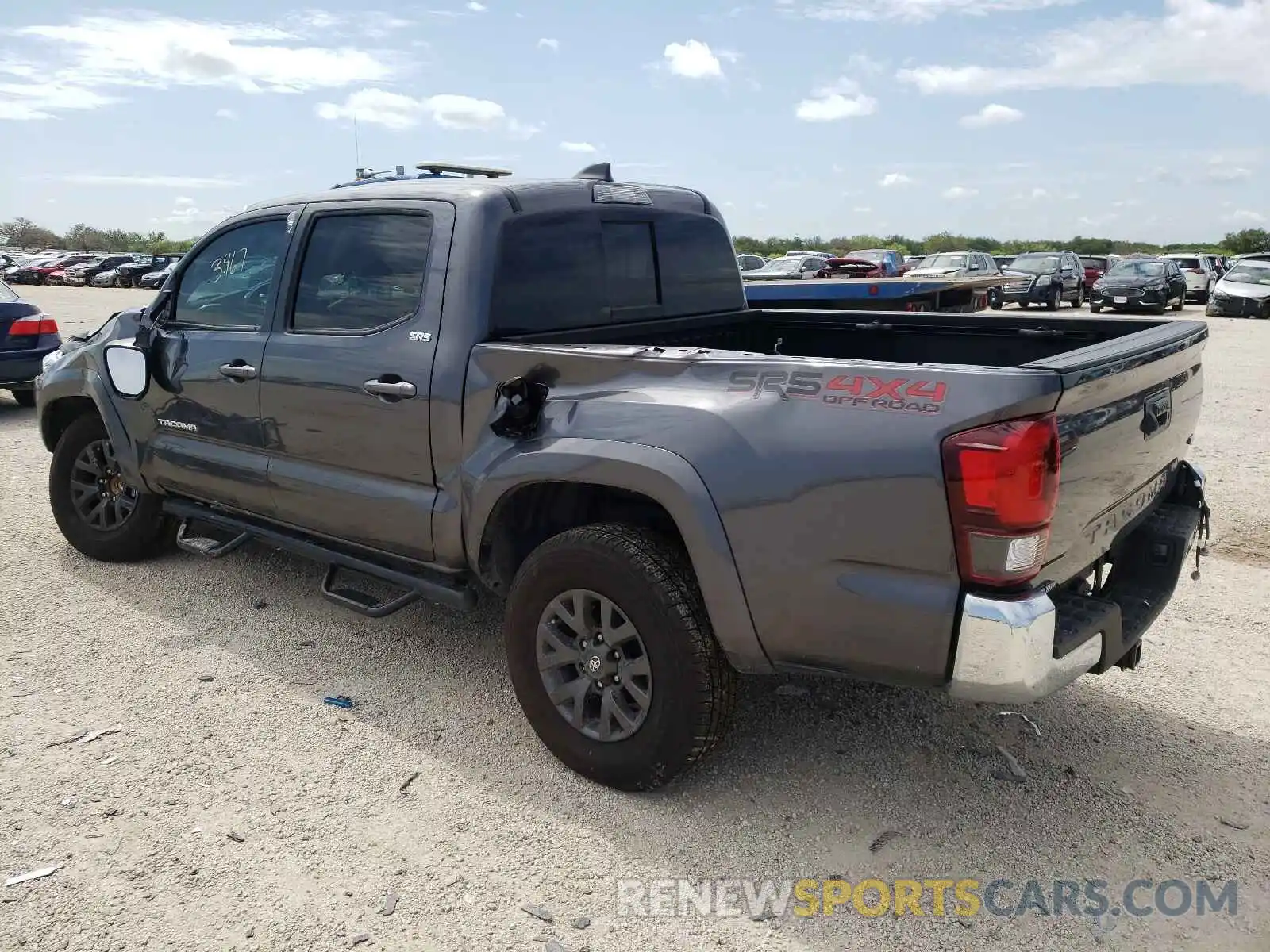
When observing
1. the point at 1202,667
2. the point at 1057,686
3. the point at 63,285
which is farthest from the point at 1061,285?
the point at 63,285

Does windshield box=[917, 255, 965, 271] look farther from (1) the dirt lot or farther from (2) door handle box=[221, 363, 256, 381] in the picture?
(2) door handle box=[221, 363, 256, 381]

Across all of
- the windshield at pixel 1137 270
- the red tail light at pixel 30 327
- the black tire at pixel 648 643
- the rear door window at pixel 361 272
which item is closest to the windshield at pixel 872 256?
the windshield at pixel 1137 270

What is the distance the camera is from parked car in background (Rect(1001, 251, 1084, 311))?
85.3ft

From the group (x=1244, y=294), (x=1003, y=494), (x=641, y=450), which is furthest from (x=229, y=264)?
(x=1244, y=294)

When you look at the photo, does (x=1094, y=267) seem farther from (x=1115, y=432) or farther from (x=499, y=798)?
(x=499, y=798)

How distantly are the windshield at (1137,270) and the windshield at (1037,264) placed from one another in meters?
1.47

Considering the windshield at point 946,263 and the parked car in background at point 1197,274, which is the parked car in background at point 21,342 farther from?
the parked car in background at point 1197,274

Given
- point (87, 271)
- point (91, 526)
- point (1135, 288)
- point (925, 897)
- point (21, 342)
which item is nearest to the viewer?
point (925, 897)

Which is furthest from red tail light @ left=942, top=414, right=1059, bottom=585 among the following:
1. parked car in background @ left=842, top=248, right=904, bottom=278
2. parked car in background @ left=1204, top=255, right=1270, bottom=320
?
parked car in background @ left=1204, top=255, right=1270, bottom=320

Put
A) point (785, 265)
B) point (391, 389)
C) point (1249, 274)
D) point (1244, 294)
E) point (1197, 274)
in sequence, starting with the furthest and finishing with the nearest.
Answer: point (1197, 274)
point (785, 265)
point (1249, 274)
point (1244, 294)
point (391, 389)

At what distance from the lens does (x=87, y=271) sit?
153 feet

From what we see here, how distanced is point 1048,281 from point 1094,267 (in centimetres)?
625

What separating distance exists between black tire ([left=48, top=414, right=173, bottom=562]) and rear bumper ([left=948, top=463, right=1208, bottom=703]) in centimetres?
416

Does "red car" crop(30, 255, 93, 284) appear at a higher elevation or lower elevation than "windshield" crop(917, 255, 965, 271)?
lower
